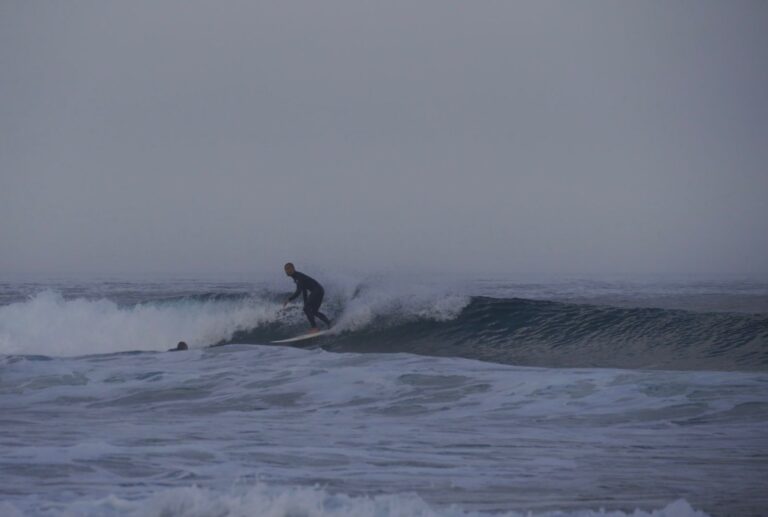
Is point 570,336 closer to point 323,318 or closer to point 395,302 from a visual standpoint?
point 395,302

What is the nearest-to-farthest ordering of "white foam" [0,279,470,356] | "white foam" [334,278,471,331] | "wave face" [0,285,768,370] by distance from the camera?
"wave face" [0,285,768,370]
"white foam" [334,278,471,331]
"white foam" [0,279,470,356]

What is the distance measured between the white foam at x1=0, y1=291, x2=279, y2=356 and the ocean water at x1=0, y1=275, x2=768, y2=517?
9.89 feet

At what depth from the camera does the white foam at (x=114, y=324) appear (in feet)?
77.1

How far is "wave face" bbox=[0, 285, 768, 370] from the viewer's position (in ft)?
54.3

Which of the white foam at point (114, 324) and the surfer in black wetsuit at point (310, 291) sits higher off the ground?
the surfer in black wetsuit at point (310, 291)

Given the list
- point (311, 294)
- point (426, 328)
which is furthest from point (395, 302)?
point (311, 294)

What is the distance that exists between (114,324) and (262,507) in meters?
20.6

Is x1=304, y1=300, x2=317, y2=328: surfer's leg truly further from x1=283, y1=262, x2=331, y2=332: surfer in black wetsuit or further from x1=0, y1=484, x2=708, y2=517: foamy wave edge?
x1=0, y1=484, x2=708, y2=517: foamy wave edge

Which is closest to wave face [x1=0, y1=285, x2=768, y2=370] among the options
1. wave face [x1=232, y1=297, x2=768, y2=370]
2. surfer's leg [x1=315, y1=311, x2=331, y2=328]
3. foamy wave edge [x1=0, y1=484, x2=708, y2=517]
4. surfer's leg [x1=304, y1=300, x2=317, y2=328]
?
wave face [x1=232, y1=297, x2=768, y2=370]

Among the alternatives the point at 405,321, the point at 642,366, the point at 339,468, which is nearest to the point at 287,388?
the point at 339,468

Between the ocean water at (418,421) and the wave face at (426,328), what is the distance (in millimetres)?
85

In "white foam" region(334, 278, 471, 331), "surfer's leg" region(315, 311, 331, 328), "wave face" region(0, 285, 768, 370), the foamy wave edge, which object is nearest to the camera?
the foamy wave edge

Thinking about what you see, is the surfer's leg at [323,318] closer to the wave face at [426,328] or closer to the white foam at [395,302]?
the wave face at [426,328]

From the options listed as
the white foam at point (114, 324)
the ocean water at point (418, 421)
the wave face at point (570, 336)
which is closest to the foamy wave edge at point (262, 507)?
the ocean water at point (418, 421)
